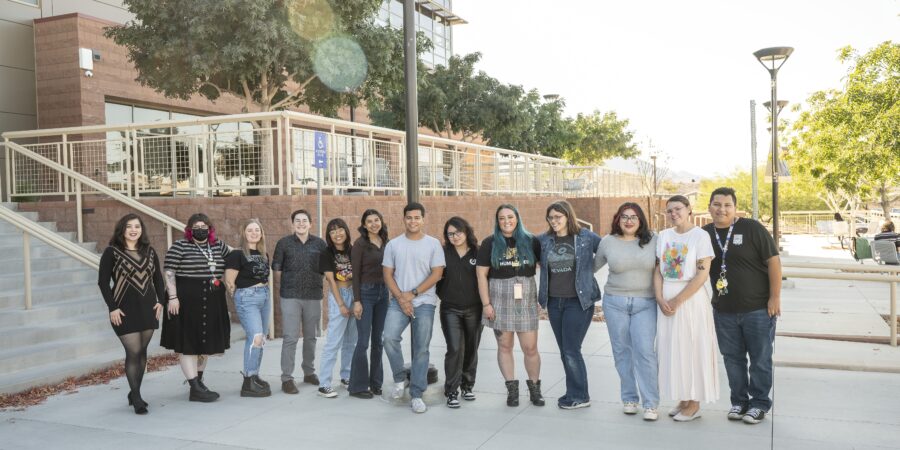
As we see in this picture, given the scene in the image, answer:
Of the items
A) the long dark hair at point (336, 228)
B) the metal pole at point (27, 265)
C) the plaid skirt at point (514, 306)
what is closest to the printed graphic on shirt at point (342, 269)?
the long dark hair at point (336, 228)

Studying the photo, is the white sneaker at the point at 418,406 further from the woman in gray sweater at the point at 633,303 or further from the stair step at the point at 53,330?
the stair step at the point at 53,330

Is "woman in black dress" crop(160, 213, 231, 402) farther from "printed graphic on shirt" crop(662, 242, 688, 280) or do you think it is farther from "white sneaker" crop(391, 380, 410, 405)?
"printed graphic on shirt" crop(662, 242, 688, 280)

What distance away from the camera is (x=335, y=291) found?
6570 mm

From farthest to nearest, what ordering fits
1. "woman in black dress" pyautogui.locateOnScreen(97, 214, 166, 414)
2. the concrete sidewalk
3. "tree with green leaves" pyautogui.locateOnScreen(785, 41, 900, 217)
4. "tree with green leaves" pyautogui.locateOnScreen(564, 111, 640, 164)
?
"tree with green leaves" pyautogui.locateOnScreen(564, 111, 640, 164) → "tree with green leaves" pyautogui.locateOnScreen(785, 41, 900, 217) → "woman in black dress" pyautogui.locateOnScreen(97, 214, 166, 414) → the concrete sidewalk

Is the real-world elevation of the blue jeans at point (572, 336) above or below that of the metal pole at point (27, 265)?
below

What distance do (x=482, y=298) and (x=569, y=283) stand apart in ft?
2.33

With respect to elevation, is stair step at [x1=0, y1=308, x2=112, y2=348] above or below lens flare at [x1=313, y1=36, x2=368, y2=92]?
below

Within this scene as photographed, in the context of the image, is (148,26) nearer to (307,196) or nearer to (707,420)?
(307,196)

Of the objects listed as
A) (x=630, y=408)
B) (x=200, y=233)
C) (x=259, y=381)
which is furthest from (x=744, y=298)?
(x=200, y=233)

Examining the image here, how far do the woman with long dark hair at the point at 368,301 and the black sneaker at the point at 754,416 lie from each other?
3.02 meters

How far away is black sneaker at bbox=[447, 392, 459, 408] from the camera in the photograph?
6082 mm

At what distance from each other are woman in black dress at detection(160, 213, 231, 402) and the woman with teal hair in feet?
7.85

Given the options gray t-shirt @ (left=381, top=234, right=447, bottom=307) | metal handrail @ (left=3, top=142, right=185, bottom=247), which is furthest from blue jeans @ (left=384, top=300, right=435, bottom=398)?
metal handrail @ (left=3, top=142, right=185, bottom=247)

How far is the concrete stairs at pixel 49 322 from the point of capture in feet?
23.4
